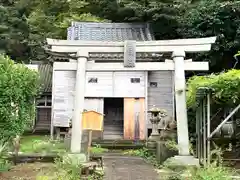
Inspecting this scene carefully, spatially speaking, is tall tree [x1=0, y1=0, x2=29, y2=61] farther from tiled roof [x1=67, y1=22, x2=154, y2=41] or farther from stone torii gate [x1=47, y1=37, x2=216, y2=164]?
stone torii gate [x1=47, y1=37, x2=216, y2=164]

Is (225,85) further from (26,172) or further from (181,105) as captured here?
(26,172)

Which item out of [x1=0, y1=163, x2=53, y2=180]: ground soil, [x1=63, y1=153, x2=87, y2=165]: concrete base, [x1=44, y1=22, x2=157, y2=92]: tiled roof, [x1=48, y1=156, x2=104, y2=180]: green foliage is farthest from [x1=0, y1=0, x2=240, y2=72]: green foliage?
[x1=48, y1=156, x2=104, y2=180]: green foliage

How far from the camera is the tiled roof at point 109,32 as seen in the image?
22297 mm

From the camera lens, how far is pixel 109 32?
23.0 m

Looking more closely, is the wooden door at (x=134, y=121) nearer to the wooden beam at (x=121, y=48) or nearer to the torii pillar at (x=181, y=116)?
the wooden beam at (x=121, y=48)

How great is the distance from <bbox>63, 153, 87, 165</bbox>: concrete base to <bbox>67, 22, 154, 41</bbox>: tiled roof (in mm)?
11635

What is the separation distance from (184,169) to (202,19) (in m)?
12.1

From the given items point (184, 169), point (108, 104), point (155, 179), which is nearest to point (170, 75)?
point (108, 104)

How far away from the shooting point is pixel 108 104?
24.4 m

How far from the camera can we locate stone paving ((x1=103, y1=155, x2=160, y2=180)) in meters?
9.70

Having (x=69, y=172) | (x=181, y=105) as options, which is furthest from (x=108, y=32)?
(x=69, y=172)

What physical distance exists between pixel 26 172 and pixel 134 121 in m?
9.68

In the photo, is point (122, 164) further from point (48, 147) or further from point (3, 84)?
point (48, 147)

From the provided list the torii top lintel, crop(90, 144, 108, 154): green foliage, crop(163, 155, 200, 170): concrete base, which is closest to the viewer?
crop(163, 155, 200, 170): concrete base
